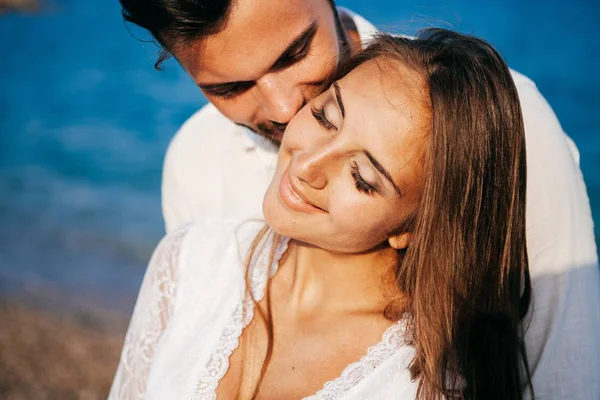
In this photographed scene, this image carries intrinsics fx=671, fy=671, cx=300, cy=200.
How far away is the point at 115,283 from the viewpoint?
5.70 m

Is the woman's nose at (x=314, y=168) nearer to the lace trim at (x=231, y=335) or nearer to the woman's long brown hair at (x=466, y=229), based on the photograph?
the woman's long brown hair at (x=466, y=229)

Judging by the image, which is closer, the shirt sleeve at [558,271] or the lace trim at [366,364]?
the lace trim at [366,364]

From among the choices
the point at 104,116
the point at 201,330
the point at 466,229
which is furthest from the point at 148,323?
the point at 104,116

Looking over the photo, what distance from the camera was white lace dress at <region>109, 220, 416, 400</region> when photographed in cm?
224

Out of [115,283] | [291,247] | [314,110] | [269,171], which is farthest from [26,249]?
[314,110]

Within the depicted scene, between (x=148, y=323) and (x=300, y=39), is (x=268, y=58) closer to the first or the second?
(x=300, y=39)

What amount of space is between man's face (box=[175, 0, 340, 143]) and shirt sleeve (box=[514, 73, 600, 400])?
85 centimetres

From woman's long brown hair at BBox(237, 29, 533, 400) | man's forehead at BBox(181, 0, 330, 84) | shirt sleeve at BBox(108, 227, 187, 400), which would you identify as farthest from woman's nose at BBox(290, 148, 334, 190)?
shirt sleeve at BBox(108, 227, 187, 400)

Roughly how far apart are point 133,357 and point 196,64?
3.71 feet

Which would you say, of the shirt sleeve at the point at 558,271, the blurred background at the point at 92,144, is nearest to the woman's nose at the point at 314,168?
the shirt sleeve at the point at 558,271

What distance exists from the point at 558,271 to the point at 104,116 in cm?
777

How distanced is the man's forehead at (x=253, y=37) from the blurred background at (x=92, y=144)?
6.12 ft

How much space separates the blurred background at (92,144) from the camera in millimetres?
4891

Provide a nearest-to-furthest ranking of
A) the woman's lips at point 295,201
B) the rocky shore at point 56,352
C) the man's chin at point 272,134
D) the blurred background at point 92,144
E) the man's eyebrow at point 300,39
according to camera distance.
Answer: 1. the woman's lips at point 295,201
2. the man's eyebrow at point 300,39
3. the man's chin at point 272,134
4. the rocky shore at point 56,352
5. the blurred background at point 92,144
